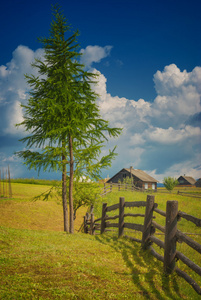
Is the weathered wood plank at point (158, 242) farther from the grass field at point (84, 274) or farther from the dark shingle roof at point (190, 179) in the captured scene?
the dark shingle roof at point (190, 179)

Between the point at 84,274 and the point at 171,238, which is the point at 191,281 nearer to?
the point at 171,238

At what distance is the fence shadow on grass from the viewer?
436cm

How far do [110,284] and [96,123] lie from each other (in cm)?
981

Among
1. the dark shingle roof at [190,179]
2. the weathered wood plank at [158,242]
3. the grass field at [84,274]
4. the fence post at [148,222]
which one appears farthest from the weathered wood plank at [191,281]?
the dark shingle roof at [190,179]

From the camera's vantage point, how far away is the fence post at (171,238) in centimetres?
530

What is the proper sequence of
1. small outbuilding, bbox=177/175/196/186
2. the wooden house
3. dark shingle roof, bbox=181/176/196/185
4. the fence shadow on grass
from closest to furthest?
the fence shadow on grass
the wooden house
small outbuilding, bbox=177/175/196/186
dark shingle roof, bbox=181/176/196/185

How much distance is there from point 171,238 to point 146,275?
1.12 metres

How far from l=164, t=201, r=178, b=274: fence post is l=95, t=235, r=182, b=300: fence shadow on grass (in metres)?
0.23

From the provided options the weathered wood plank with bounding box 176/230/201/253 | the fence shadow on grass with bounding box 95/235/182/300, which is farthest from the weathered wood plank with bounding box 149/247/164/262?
the weathered wood plank with bounding box 176/230/201/253

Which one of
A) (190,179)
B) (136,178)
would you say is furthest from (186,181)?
(136,178)

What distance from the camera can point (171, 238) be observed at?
5.34m

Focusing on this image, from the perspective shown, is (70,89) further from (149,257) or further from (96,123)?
(149,257)

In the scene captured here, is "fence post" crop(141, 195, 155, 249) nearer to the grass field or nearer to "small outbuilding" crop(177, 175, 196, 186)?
the grass field

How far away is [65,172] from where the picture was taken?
12.8 meters
